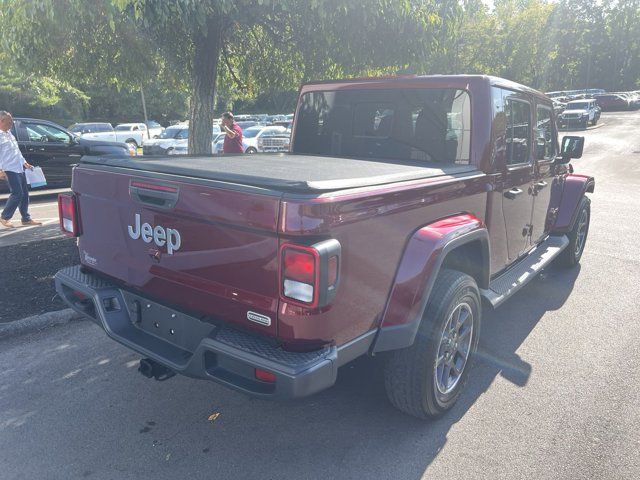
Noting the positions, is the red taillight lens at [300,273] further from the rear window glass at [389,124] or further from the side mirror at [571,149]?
the side mirror at [571,149]

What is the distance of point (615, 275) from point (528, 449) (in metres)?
3.83

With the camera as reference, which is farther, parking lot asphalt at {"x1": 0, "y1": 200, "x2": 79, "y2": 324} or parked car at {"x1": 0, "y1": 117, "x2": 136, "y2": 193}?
parked car at {"x1": 0, "y1": 117, "x2": 136, "y2": 193}

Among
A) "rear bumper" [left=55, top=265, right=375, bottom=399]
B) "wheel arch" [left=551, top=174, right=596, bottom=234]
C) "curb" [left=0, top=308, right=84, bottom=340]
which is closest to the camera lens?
"rear bumper" [left=55, top=265, right=375, bottom=399]

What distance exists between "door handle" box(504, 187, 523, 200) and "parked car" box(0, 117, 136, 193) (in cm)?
927

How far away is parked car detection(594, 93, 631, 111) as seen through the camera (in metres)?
43.9

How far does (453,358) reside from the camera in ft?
10.5

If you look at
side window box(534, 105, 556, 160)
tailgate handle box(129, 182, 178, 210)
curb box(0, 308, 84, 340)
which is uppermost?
side window box(534, 105, 556, 160)

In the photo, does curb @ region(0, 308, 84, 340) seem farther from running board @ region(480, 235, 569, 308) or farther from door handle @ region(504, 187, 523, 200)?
door handle @ region(504, 187, 523, 200)

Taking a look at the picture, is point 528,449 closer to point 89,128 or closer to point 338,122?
point 338,122

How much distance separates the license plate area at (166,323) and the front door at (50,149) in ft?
31.9

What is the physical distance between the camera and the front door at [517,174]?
3.84 metres

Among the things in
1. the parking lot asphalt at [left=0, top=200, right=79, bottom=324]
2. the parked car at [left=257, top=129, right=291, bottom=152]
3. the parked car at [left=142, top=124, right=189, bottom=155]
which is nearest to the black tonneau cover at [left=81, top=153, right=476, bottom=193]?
the parking lot asphalt at [left=0, top=200, right=79, bottom=324]

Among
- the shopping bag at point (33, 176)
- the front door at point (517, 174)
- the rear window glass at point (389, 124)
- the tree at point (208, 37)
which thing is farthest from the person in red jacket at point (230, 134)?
the front door at point (517, 174)

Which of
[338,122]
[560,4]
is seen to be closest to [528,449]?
[338,122]
